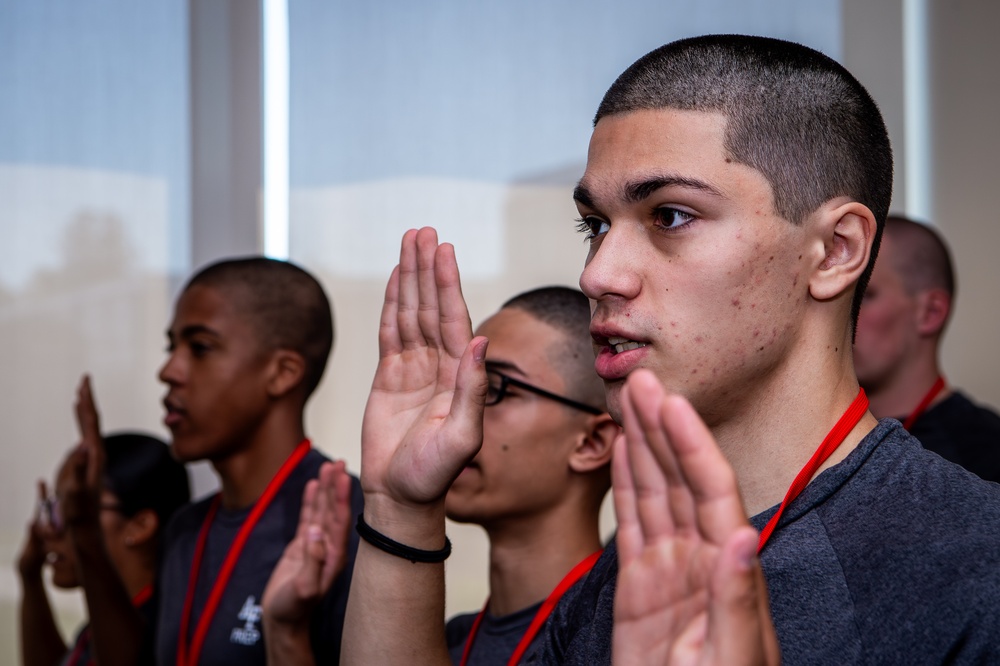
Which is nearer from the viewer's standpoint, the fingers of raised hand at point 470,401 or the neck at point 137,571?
the fingers of raised hand at point 470,401

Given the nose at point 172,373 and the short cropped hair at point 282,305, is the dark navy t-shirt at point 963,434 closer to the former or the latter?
the short cropped hair at point 282,305

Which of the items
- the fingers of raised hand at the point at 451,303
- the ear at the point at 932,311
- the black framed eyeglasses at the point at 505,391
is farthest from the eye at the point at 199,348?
the ear at the point at 932,311

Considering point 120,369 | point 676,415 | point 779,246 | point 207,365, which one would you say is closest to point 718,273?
point 779,246

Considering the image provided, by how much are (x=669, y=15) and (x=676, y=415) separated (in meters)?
2.78

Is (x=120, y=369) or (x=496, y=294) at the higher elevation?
(x=496, y=294)

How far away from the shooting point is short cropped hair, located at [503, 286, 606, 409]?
1.96 metres

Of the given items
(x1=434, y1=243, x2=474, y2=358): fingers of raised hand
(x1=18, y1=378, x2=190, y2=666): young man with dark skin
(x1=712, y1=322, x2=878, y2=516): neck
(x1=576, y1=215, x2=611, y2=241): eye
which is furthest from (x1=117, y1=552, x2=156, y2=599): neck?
(x1=712, y1=322, x2=878, y2=516): neck

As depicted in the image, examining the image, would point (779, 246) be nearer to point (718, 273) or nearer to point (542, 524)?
point (718, 273)

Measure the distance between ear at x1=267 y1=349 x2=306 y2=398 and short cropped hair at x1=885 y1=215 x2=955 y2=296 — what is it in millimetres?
1629

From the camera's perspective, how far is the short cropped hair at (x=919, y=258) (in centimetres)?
291

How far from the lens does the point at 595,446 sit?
1.93m

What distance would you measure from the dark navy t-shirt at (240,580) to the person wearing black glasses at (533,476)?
0.29 meters

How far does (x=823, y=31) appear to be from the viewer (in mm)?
3385

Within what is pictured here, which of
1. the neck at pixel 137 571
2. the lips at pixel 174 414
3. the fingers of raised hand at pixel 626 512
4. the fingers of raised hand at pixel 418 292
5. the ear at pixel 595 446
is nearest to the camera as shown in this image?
the fingers of raised hand at pixel 626 512
